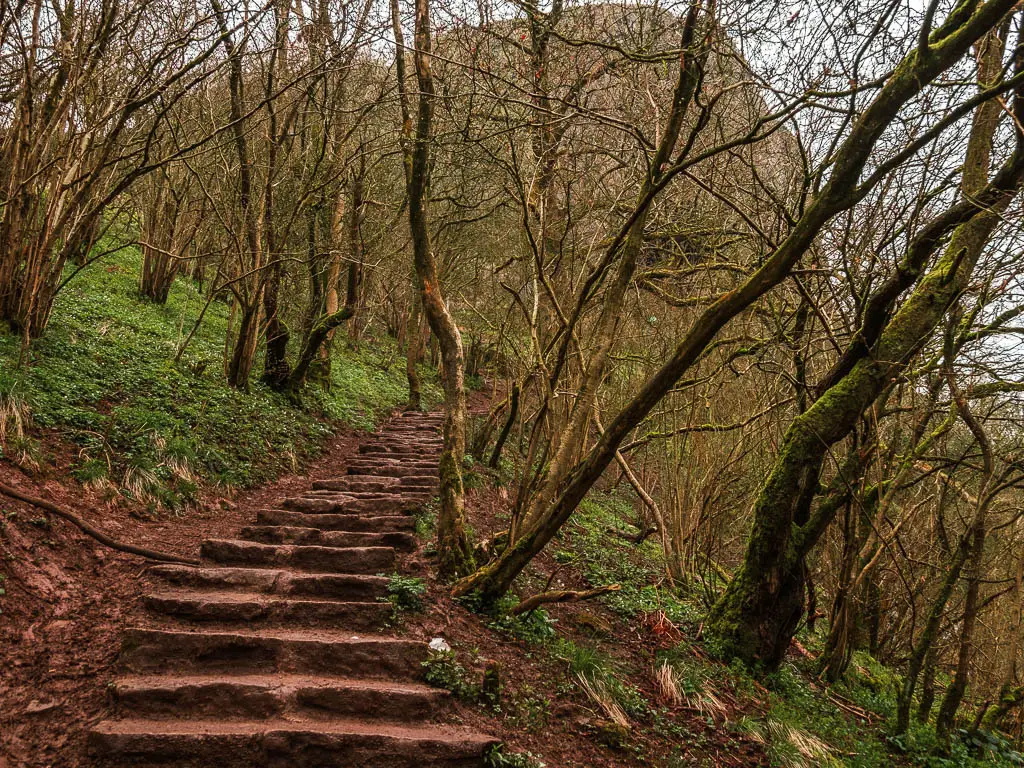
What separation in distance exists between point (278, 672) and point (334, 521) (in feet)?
6.78

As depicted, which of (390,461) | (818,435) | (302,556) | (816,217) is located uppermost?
(816,217)

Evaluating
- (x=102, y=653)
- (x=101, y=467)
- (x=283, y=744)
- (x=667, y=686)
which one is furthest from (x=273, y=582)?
(x=667, y=686)

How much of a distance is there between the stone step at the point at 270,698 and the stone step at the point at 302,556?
122 centimetres

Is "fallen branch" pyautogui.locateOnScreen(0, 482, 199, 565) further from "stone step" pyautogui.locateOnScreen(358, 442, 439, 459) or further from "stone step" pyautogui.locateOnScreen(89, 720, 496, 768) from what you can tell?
"stone step" pyautogui.locateOnScreen(358, 442, 439, 459)

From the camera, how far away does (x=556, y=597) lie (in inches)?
191

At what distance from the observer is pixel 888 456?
19.7 feet

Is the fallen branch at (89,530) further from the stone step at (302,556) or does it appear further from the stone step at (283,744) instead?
the stone step at (283,744)

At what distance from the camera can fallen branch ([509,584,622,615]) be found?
482 cm

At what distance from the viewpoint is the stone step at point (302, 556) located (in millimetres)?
4859

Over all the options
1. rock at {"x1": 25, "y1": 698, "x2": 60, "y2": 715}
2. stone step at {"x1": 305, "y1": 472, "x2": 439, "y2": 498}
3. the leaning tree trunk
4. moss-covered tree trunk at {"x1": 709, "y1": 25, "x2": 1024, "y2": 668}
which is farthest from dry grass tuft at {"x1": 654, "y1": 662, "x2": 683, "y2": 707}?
rock at {"x1": 25, "y1": 698, "x2": 60, "y2": 715}

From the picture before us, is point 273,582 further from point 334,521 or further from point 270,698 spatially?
point 334,521

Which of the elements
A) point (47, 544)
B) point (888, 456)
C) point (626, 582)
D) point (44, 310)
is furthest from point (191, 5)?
point (888, 456)

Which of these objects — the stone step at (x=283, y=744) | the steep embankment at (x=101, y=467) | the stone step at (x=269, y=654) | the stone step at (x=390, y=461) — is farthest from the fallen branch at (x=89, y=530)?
the stone step at (x=390, y=461)

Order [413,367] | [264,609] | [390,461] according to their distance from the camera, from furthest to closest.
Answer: [413,367] < [390,461] < [264,609]
